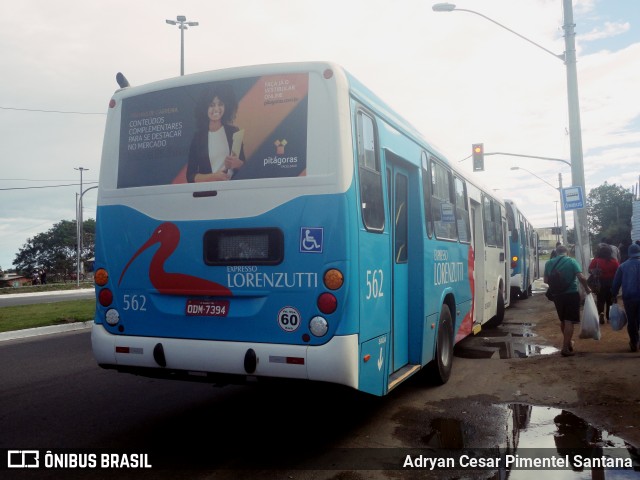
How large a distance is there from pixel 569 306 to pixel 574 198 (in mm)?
7077

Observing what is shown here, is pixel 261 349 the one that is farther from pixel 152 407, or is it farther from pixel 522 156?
pixel 522 156

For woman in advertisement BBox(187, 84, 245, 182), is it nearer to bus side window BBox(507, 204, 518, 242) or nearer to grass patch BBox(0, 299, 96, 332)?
grass patch BBox(0, 299, 96, 332)

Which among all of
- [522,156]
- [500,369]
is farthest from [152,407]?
[522,156]

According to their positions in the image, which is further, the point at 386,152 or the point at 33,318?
the point at 33,318

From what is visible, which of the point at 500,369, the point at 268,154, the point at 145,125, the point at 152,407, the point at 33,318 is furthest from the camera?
the point at 33,318

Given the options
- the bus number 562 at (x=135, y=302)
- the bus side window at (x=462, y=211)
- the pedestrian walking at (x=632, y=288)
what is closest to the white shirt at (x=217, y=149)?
the bus number 562 at (x=135, y=302)

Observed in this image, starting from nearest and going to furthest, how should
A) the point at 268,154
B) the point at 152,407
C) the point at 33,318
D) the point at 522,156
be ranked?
the point at 268,154
the point at 152,407
the point at 33,318
the point at 522,156

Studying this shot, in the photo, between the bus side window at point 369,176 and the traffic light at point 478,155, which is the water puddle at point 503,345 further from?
the traffic light at point 478,155

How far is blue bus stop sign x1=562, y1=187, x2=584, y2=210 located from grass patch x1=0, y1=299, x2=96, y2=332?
13.2 meters

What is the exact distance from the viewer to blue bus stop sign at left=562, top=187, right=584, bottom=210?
15.9m

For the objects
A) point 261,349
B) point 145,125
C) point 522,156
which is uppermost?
point 522,156

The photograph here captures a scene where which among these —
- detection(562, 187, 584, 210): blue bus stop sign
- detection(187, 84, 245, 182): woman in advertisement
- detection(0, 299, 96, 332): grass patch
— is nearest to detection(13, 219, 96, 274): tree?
detection(0, 299, 96, 332): grass patch

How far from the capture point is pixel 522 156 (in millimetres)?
26672

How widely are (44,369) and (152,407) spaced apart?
327cm
